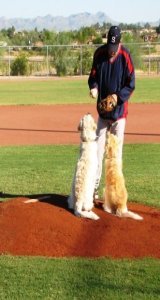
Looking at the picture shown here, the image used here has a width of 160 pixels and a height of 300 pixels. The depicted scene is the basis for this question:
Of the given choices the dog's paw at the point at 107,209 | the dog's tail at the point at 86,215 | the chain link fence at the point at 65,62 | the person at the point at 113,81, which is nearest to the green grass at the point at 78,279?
the dog's tail at the point at 86,215

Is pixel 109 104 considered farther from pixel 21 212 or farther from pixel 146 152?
pixel 146 152

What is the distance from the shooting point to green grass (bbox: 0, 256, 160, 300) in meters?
6.08

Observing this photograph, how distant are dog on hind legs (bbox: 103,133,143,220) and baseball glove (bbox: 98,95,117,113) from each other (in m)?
0.55

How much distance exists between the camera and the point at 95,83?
8.93 meters

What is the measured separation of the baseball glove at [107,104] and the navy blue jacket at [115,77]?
0.08 meters

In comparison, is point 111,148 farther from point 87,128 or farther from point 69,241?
point 69,241

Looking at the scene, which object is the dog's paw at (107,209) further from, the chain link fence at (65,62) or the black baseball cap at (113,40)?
the chain link fence at (65,62)

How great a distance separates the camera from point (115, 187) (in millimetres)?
8156

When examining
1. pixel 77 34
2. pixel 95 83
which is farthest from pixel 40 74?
pixel 95 83

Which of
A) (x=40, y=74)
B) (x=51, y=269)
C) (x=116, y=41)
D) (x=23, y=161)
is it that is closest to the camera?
(x=51, y=269)

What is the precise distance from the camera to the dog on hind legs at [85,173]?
7930mm

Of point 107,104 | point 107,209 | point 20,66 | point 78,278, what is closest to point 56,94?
Result: point 20,66

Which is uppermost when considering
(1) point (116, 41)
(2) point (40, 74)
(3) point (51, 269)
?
(1) point (116, 41)

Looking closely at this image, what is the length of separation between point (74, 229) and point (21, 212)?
0.74m
